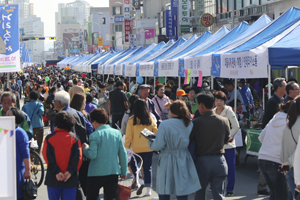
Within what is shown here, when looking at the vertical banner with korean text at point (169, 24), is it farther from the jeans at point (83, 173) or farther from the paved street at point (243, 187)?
the jeans at point (83, 173)

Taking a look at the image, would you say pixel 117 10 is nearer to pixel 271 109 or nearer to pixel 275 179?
pixel 271 109

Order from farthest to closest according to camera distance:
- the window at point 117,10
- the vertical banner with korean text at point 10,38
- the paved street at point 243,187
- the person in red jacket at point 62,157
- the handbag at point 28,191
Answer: the window at point 117,10 < the vertical banner with korean text at point 10,38 < the paved street at point 243,187 < the handbag at point 28,191 < the person in red jacket at point 62,157

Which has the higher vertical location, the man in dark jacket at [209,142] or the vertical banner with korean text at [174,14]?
the vertical banner with korean text at [174,14]

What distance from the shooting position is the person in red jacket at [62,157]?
4.82 meters

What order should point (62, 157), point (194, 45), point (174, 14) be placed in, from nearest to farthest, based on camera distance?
point (62, 157) < point (194, 45) < point (174, 14)

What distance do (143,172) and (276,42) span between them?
151 inches

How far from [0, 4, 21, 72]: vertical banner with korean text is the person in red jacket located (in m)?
5.73

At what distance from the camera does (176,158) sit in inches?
197

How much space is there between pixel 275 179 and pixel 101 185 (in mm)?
2111

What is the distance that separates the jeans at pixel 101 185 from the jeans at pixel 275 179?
183 cm

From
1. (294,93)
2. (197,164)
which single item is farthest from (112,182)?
(294,93)

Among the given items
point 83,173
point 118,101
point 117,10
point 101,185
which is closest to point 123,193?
point 101,185

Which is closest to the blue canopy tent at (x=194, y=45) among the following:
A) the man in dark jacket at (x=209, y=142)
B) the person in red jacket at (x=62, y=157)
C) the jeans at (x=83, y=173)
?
the jeans at (x=83, y=173)

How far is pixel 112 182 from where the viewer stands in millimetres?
5254
